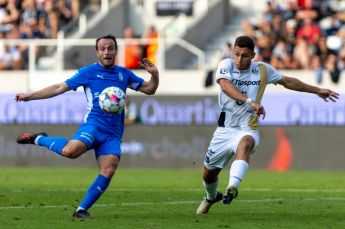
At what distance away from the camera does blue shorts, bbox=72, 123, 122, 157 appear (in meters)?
13.6

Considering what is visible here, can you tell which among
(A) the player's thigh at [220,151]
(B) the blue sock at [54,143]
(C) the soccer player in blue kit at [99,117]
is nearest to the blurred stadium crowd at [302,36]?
(A) the player's thigh at [220,151]

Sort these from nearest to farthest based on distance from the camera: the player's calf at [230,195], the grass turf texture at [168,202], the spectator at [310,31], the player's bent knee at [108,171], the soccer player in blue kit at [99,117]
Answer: the player's calf at [230,195] < the grass turf texture at [168,202] < the player's bent knee at [108,171] < the soccer player in blue kit at [99,117] < the spectator at [310,31]

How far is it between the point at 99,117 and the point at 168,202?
9.76 ft

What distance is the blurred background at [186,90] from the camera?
93.1ft

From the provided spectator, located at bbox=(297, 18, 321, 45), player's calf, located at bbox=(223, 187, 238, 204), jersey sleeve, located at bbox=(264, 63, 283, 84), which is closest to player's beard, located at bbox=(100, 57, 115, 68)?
jersey sleeve, located at bbox=(264, 63, 283, 84)

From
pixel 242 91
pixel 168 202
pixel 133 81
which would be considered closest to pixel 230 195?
pixel 242 91

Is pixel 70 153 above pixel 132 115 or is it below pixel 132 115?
above

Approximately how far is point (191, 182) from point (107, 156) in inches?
347

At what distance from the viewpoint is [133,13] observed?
35438 millimetres

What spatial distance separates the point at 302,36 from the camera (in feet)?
98.5

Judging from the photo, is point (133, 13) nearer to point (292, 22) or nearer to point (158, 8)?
point (158, 8)

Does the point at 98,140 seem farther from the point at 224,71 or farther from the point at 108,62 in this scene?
the point at 224,71

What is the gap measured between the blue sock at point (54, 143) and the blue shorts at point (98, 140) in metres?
0.17

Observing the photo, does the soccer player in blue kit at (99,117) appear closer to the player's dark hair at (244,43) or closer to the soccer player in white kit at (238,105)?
the soccer player in white kit at (238,105)
